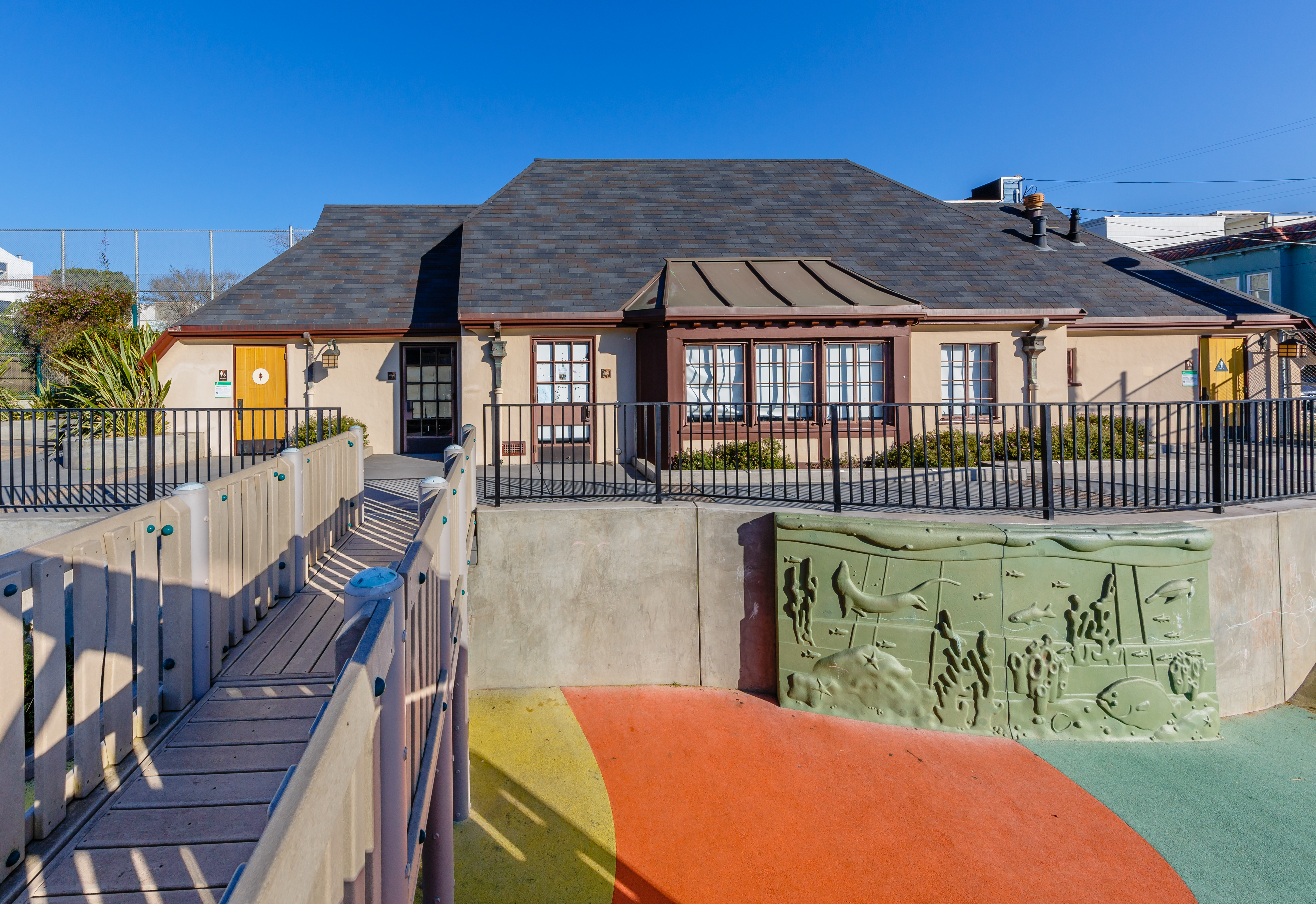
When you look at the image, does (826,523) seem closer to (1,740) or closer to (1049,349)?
(1,740)

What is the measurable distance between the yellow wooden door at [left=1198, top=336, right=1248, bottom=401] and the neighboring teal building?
9.89 m

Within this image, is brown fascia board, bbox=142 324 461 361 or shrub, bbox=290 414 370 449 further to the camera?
brown fascia board, bbox=142 324 461 361

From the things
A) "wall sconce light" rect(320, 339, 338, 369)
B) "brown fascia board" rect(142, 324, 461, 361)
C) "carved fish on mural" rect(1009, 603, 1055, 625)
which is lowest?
"carved fish on mural" rect(1009, 603, 1055, 625)

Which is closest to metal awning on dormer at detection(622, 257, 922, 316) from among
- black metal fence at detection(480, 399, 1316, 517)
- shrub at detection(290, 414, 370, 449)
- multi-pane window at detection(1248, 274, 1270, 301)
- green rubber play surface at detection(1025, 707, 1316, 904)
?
black metal fence at detection(480, 399, 1316, 517)

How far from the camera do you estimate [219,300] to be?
1299cm

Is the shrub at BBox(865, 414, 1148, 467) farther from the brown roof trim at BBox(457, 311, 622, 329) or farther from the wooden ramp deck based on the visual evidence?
the wooden ramp deck

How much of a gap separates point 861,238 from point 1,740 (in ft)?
48.4

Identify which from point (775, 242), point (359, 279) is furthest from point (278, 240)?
point (775, 242)

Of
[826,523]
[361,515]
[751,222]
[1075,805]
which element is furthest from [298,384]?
[1075,805]

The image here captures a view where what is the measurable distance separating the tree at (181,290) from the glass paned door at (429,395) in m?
14.4

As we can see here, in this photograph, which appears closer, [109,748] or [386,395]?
[109,748]

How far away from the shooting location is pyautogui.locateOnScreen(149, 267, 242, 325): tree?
75.8 ft

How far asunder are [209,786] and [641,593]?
4332mm

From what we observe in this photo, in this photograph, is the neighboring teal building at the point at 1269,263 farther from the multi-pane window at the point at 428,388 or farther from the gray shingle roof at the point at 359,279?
the multi-pane window at the point at 428,388
